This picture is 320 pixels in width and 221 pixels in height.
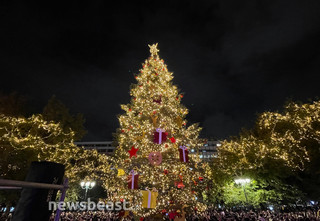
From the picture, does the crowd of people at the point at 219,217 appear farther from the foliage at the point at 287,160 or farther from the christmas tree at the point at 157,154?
the foliage at the point at 287,160

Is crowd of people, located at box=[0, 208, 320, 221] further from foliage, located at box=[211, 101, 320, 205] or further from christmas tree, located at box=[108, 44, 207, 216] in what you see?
foliage, located at box=[211, 101, 320, 205]

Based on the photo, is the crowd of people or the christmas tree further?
the crowd of people

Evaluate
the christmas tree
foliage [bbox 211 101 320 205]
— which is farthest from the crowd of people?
foliage [bbox 211 101 320 205]

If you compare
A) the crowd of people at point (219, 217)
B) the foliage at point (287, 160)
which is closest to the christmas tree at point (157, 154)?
the crowd of people at point (219, 217)

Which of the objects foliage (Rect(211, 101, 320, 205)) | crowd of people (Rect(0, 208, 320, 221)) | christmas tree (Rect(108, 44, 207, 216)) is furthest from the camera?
foliage (Rect(211, 101, 320, 205))

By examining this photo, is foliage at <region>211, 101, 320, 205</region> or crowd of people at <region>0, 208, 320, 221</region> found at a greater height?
foliage at <region>211, 101, 320, 205</region>

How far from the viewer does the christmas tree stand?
32.9 feet

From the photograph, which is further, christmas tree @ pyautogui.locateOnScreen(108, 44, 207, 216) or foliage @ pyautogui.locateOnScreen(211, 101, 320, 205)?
foliage @ pyautogui.locateOnScreen(211, 101, 320, 205)

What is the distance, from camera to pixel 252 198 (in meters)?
20.1

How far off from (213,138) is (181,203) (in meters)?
89.6

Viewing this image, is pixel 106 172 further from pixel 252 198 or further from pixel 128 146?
pixel 252 198

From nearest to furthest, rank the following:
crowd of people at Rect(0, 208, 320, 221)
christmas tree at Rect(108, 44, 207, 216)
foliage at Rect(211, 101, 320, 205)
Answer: christmas tree at Rect(108, 44, 207, 216)
crowd of people at Rect(0, 208, 320, 221)
foliage at Rect(211, 101, 320, 205)

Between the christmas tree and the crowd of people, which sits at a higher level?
the christmas tree

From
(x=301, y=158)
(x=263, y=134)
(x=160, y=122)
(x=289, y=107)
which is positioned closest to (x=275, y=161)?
(x=301, y=158)
